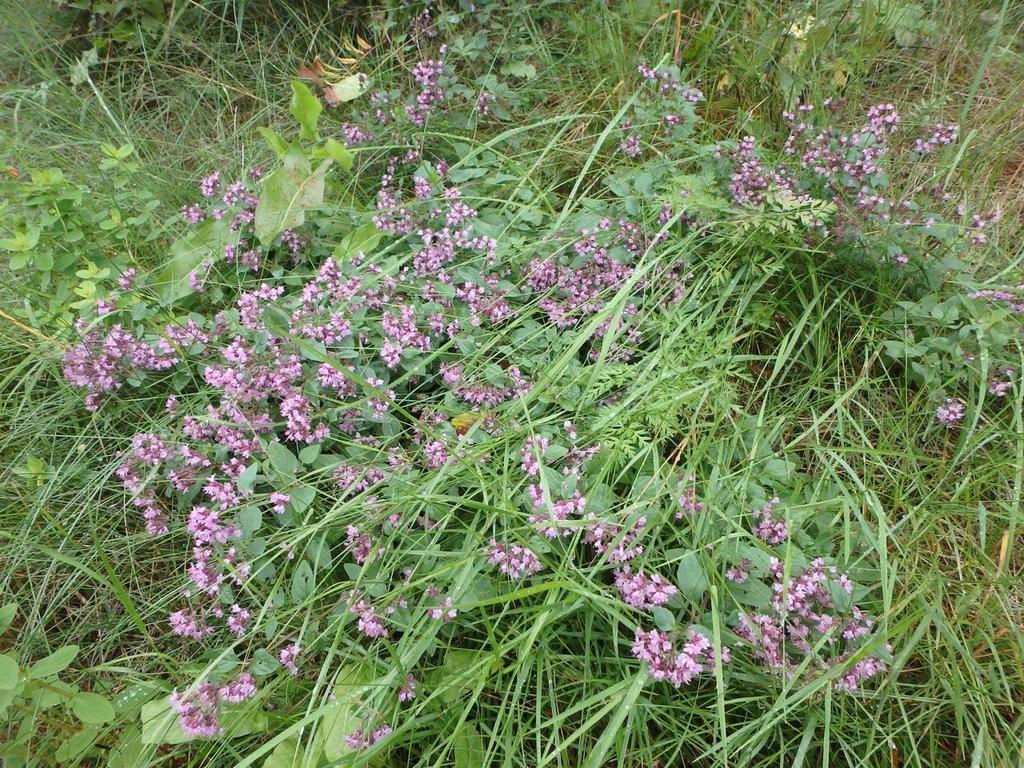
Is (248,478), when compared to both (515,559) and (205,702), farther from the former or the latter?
(515,559)

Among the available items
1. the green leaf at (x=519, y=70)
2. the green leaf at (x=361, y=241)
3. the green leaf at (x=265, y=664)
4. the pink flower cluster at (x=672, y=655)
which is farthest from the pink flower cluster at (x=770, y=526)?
the green leaf at (x=519, y=70)

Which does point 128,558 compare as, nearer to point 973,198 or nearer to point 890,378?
point 890,378

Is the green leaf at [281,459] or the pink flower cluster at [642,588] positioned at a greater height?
the green leaf at [281,459]

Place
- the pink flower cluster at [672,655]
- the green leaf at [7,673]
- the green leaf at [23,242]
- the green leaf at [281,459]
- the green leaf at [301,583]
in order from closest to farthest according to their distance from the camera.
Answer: the green leaf at [7,673] → the pink flower cluster at [672,655] → the green leaf at [301,583] → the green leaf at [281,459] → the green leaf at [23,242]

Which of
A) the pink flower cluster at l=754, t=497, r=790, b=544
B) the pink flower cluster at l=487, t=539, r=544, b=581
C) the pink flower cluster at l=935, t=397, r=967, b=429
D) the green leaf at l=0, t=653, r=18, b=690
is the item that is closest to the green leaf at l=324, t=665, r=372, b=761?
the pink flower cluster at l=487, t=539, r=544, b=581

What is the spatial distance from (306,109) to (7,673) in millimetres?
1952

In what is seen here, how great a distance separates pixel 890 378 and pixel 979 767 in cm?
118

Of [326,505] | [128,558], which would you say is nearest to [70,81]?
[128,558]

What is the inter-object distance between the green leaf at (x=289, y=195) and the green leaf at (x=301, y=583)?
1175 mm

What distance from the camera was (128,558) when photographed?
2.19 m

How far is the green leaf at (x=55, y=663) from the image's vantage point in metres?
1.69

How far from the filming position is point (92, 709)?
1720mm

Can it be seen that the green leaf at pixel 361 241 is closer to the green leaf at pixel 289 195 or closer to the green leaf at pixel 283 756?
the green leaf at pixel 289 195

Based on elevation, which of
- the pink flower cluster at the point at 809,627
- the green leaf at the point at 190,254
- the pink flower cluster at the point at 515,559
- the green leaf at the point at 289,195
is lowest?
the pink flower cluster at the point at 809,627
